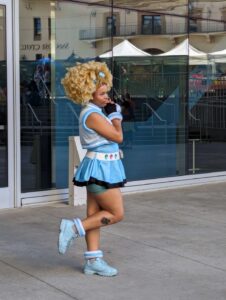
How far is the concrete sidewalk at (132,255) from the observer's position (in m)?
5.03

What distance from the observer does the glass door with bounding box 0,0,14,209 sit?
27.2 ft

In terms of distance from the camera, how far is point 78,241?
264 inches

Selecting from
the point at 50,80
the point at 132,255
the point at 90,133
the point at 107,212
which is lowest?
the point at 132,255

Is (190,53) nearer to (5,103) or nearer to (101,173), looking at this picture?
(5,103)

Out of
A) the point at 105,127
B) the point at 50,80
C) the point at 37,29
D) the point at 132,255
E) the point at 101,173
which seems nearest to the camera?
the point at 105,127

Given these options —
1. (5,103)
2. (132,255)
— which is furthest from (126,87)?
(132,255)

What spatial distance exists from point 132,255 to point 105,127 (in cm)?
163

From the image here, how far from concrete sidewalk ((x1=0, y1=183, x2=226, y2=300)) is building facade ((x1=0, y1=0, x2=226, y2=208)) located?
2.81 feet

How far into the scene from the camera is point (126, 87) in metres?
9.88

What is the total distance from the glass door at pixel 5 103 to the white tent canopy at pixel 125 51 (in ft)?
6.29

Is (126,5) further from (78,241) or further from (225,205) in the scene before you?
(78,241)

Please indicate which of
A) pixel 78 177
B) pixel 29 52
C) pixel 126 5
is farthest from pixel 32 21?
pixel 78 177

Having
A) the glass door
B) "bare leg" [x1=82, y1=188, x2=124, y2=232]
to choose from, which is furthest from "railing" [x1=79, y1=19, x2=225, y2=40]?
"bare leg" [x1=82, y1=188, x2=124, y2=232]

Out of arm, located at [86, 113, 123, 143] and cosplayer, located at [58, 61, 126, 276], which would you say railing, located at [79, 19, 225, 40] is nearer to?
cosplayer, located at [58, 61, 126, 276]
